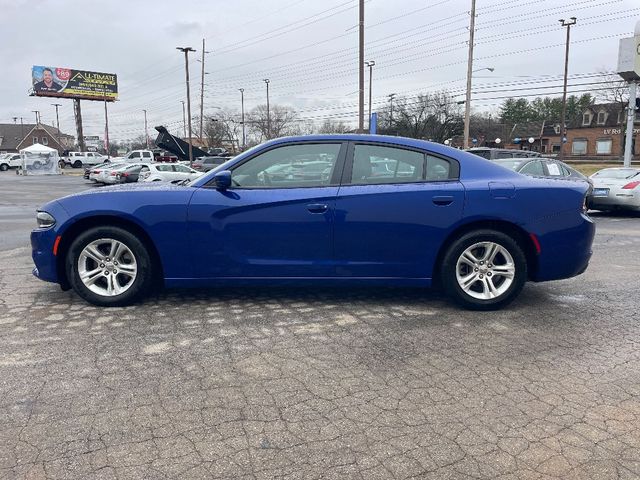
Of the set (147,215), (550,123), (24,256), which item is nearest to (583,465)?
(147,215)

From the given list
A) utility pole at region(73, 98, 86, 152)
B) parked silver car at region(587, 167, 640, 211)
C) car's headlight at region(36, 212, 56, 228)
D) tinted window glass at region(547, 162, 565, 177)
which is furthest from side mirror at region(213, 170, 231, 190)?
utility pole at region(73, 98, 86, 152)

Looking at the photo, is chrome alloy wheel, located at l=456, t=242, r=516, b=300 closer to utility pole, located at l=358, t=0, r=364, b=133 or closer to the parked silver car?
the parked silver car

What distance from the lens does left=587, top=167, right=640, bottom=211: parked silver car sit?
40.4 feet

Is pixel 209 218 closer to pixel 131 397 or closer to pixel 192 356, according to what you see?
pixel 192 356

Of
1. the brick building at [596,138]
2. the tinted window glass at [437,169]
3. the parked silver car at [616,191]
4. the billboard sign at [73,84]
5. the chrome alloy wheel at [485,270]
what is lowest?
the chrome alloy wheel at [485,270]

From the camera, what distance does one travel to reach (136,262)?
4.57m

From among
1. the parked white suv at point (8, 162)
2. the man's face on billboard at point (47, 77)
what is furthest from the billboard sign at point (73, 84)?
the parked white suv at point (8, 162)

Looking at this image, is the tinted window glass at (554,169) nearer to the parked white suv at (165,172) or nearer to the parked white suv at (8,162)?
the parked white suv at (165,172)

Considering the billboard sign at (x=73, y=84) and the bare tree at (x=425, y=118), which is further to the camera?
the billboard sign at (x=73, y=84)

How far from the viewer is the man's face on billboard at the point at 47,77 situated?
7269cm

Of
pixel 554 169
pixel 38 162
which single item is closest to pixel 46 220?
pixel 554 169

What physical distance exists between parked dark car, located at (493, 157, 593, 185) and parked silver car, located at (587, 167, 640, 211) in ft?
2.35

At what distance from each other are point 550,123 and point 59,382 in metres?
95.7

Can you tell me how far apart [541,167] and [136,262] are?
10133 mm
